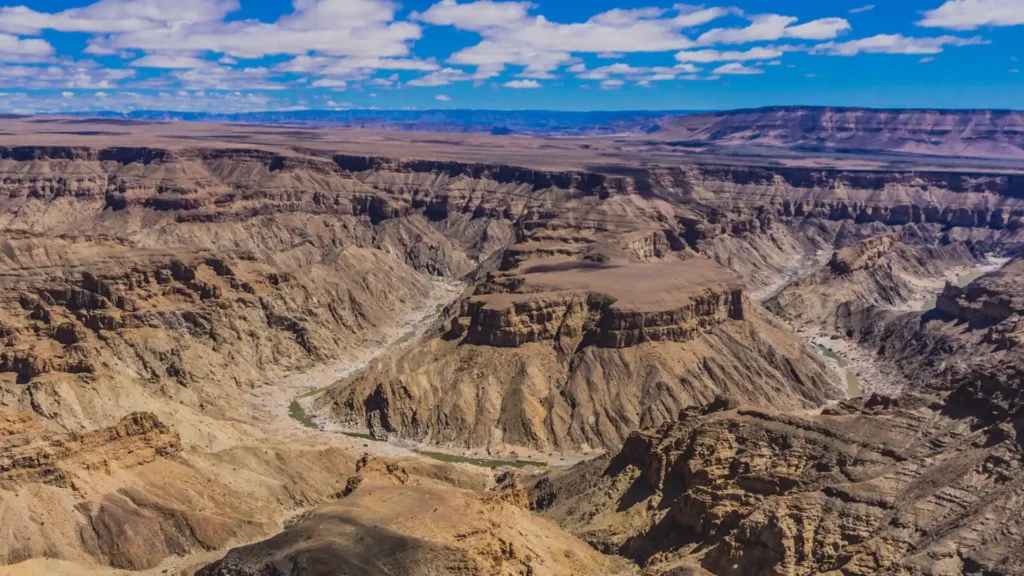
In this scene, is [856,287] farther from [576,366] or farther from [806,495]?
[806,495]

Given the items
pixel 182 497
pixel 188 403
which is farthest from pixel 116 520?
pixel 188 403

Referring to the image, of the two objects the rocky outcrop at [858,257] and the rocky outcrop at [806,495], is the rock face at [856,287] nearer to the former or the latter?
the rocky outcrop at [858,257]

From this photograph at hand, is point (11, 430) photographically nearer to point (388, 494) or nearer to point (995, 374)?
point (388, 494)

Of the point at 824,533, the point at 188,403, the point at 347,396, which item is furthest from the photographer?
the point at 347,396

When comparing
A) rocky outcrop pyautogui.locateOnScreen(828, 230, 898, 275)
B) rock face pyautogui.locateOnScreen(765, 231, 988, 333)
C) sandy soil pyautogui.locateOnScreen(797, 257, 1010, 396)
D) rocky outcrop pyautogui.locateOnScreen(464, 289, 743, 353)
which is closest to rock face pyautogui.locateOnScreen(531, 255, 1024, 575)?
rocky outcrop pyautogui.locateOnScreen(464, 289, 743, 353)

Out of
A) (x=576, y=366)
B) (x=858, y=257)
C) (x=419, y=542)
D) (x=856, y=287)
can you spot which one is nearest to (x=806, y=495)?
(x=419, y=542)

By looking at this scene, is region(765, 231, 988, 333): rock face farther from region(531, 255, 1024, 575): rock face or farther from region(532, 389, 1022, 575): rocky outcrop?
region(532, 389, 1022, 575): rocky outcrop

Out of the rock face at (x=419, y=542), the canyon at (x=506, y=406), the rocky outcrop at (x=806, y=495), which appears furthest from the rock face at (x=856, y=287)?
the rock face at (x=419, y=542)
